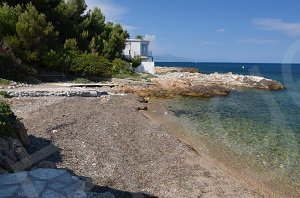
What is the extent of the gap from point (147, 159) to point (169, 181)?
208 cm

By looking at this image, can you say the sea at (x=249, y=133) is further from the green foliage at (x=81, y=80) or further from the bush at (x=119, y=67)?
the bush at (x=119, y=67)

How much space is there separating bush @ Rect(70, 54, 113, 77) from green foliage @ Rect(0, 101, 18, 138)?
24.8 meters

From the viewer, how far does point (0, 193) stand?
635cm

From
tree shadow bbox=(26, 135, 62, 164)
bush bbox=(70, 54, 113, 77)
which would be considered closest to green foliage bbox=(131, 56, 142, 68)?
bush bbox=(70, 54, 113, 77)

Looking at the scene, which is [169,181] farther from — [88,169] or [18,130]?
[18,130]

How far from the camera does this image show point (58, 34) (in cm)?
3784

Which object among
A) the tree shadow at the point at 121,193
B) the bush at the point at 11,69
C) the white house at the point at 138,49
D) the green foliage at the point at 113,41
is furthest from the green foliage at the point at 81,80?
the white house at the point at 138,49

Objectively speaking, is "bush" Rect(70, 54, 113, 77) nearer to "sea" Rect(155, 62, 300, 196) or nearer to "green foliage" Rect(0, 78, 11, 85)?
"green foliage" Rect(0, 78, 11, 85)

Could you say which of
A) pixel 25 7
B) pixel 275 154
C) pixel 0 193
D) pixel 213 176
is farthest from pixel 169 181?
pixel 25 7

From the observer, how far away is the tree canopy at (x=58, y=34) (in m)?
31.9

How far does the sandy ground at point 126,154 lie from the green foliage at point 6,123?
48.2 inches

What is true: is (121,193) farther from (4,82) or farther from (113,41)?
(113,41)

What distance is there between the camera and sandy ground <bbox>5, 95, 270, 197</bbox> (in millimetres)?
10367

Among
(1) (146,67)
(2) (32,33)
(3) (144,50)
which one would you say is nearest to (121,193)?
(2) (32,33)
